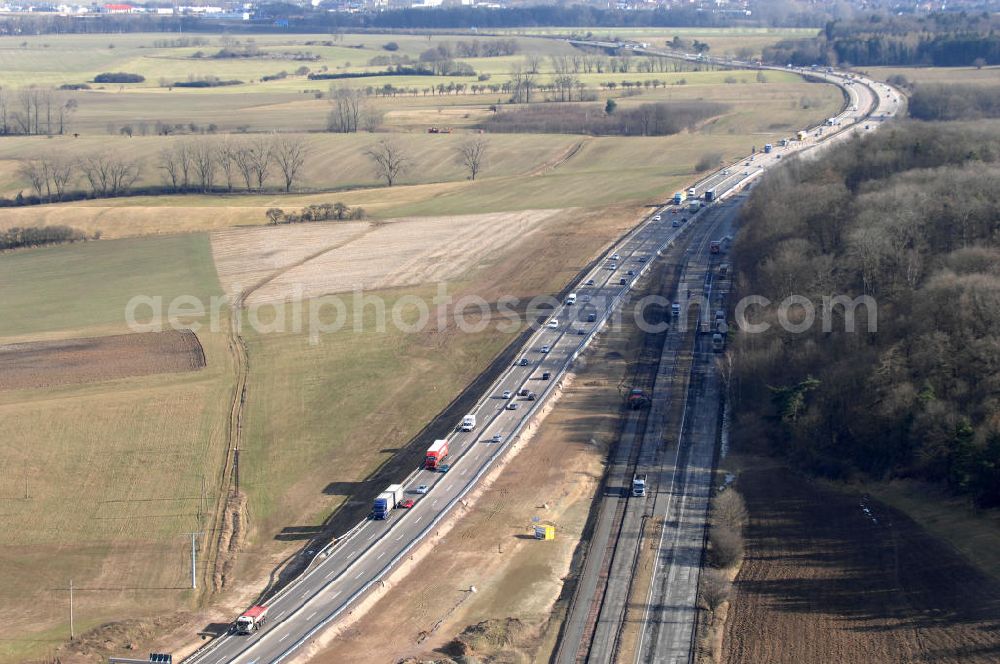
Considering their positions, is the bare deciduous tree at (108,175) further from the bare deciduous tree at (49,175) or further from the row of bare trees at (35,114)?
the row of bare trees at (35,114)

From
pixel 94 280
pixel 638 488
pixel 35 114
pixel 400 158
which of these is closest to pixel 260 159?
pixel 400 158

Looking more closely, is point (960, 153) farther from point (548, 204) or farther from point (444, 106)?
point (444, 106)

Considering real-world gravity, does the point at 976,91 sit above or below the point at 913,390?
above

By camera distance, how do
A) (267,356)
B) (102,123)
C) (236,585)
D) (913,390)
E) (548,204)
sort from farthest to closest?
(102,123) → (548,204) → (267,356) → (913,390) → (236,585)

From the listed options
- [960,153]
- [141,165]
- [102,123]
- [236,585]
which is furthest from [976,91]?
[236,585]

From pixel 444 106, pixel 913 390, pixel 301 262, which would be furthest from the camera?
pixel 444 106

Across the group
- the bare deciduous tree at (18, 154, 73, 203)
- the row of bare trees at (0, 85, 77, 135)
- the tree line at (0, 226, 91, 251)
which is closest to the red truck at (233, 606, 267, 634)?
the tree line at (0, 226, 91, 251)
